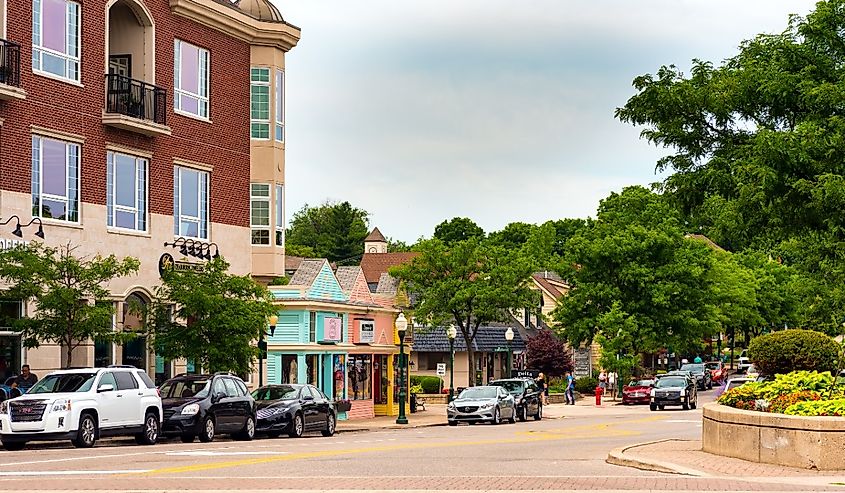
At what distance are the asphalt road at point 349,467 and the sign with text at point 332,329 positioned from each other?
1514 cm

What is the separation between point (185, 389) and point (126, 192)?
8220 mm

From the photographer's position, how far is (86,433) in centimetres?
2767

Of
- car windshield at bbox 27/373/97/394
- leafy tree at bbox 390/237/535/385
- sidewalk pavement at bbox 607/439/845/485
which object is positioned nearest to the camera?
sidewalk pavement at bbox 607/439/845/485

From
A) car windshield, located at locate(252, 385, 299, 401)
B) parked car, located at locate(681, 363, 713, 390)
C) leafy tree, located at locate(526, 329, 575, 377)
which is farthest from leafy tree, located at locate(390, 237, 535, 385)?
car windshield, located at locate(252, 385, 299, 401)

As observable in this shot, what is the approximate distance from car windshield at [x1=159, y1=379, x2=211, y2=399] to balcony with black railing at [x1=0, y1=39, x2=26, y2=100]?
8.09 m

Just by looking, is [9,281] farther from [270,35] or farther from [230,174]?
Result: [270,35]

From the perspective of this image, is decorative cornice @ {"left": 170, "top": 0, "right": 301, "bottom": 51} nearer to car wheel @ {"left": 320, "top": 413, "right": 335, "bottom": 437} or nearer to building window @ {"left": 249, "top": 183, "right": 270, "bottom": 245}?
building window @ {"left": 249, "top": 183, "right": 270, "bottom": 245}

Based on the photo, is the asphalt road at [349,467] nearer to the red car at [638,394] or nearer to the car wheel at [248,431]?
the car wheel at [248,431]

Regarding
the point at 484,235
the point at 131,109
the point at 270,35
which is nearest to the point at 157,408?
the point at 131,109

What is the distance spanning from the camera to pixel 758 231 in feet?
85.3

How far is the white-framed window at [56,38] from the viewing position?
34438 mm

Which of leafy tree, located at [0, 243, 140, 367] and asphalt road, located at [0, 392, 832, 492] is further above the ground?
leafy tree, located at [0, 243, 140, 367]

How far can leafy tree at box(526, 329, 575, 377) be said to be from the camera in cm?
7781

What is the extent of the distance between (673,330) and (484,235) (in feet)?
209
